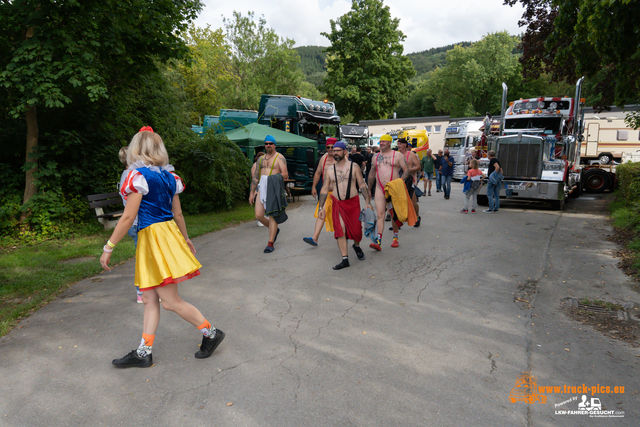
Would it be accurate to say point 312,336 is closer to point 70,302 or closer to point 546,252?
point 70,302

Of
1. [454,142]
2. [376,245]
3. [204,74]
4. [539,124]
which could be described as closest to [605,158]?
[454,142]

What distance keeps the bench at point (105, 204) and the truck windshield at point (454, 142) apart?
20819 mm

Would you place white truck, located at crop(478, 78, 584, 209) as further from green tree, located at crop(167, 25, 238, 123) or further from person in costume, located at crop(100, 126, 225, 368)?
green tree, located at crop(167, 25, 238, 123)

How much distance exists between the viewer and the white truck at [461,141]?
25.2m

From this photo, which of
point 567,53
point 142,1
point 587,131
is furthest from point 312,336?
point 587,131

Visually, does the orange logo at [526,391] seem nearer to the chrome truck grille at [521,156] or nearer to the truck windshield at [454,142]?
the chrome truck grille at [521,156]

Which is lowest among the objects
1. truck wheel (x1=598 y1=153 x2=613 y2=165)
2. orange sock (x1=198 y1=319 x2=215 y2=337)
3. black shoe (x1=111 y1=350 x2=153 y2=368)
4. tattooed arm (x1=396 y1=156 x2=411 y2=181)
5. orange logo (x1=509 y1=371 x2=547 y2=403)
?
truck wheel (x1=598 y1=153 x2=613 y2=165)

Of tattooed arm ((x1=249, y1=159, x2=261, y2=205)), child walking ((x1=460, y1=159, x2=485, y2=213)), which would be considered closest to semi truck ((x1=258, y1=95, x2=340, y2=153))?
child walking ((x1=460, y1=159, x2=485, y2=213))

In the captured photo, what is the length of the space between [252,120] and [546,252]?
15.1m

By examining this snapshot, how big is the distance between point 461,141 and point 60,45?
2270 cm

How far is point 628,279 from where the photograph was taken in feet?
19.2

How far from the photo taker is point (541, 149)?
1325 cm

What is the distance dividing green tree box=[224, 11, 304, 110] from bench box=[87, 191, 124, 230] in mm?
31885

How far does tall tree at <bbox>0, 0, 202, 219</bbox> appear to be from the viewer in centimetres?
727
